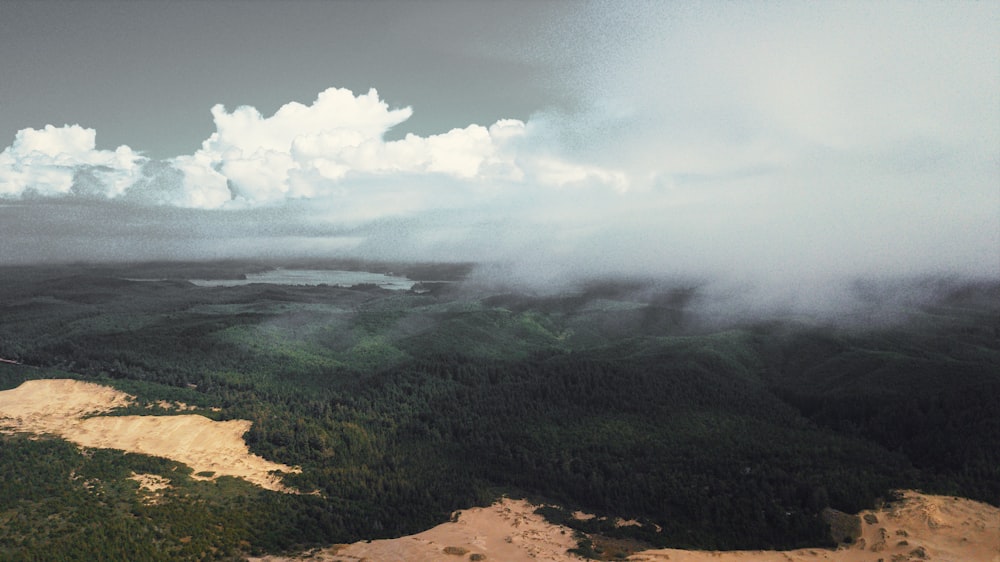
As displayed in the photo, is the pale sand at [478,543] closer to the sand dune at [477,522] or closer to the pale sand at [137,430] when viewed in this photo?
the sand dune at [477,522]

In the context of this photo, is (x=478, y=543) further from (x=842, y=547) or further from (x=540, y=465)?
(x=842, y=547)

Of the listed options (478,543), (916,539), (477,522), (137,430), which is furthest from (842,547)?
(137,430)

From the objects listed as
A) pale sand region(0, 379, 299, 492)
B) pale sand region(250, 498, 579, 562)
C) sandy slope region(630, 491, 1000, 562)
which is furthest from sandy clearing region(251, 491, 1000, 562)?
pale sand region(0, 379, 299, 492)

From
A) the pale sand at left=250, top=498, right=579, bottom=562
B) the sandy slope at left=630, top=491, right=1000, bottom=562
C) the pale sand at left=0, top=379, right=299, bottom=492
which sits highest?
the pale sand at left=0, top=379, right=299, bottom=492

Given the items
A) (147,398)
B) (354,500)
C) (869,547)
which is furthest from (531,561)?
(147,398)

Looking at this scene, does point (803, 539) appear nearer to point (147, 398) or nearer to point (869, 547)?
point (869, 547)

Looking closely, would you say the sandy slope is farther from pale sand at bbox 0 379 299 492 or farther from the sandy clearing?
pale sand at bbox 0 379 299 492

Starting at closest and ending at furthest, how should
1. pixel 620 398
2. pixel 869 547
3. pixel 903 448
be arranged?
pixel 869 547, pixel 903 448, pixel 620 398
